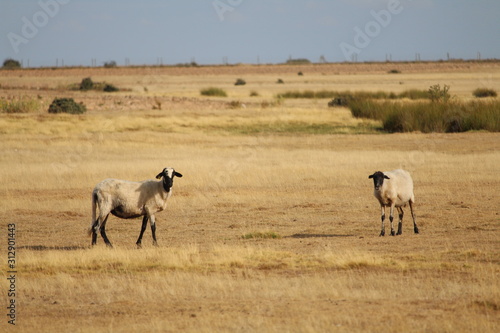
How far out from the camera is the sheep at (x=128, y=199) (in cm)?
1419

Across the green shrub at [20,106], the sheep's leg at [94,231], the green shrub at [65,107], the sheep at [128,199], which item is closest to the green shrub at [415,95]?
the green shrub at [65,107]

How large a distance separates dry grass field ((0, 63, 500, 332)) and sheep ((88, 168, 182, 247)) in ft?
1.52

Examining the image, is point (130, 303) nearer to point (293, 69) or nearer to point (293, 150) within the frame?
point (293, 150)

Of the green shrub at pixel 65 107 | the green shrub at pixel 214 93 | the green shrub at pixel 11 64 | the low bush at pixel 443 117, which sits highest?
the green shrub at pixel 11 64

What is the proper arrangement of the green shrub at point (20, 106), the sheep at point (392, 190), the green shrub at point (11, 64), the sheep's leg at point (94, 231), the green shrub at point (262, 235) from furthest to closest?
the green shrub at point (11, 64) → the green shrub at point (20, 106) → the green shrub at point (262, 235) → the sheep at point (392, 190) → the sheep's leg at point (94, 231)

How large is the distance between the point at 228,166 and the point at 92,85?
59.6 m

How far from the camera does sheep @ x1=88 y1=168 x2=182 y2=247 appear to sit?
14.2 m

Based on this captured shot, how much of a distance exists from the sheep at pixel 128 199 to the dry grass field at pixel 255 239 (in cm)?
46

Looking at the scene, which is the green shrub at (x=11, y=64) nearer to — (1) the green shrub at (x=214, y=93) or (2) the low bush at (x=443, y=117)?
(1) the green shrub at (x=214, y=93)

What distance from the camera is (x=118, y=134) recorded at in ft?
120

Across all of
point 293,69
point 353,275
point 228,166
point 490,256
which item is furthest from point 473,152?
point 293,69

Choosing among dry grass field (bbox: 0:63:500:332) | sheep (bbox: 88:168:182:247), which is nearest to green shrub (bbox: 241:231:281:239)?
dry grass field (bbox: 0:63:500:332)

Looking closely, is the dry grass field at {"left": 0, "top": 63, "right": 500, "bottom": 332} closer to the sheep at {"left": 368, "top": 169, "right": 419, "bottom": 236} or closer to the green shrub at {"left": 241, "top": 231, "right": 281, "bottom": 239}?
the green shrub at {"left": 241, "top": 231, "right": 281, "bottom": 239}

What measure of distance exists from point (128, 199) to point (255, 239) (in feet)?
9.27
